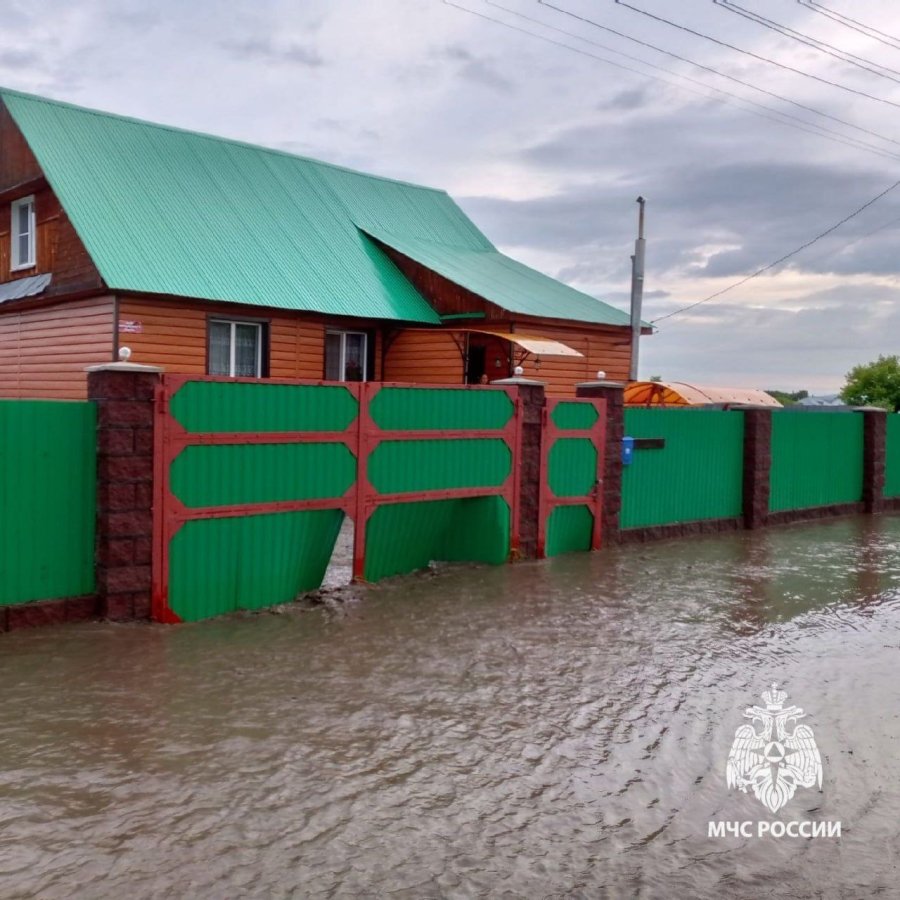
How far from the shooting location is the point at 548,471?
10.8 m

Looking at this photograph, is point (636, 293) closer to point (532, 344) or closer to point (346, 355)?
point (532, 344)

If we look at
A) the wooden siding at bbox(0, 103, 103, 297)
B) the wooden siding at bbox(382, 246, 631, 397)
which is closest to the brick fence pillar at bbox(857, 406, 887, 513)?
the wooden siding at bbox(382, 246, 631, 397)

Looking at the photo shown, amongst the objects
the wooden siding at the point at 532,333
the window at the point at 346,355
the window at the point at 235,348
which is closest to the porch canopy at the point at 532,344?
the wooden siding at the point at 532,333

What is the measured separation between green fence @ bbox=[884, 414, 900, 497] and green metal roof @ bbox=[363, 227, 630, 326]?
18.5 ft

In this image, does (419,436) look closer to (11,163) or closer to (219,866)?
(219,866)

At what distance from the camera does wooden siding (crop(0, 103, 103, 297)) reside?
1469cm

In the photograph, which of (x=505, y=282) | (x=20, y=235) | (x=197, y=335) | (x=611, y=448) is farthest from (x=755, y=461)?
(x=20, y=235)

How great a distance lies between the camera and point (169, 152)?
17484 mm

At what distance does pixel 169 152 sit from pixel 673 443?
1093cm

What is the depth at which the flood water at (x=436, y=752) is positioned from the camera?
3770 mm

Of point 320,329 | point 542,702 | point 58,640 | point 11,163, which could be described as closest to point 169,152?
point 11,163

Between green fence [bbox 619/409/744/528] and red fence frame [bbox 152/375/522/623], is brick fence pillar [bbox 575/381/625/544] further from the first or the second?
red fence frame [bbox 152/375/522/623]

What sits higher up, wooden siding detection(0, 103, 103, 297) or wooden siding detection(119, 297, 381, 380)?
wooden siding detection(0, 103, 103, 297)

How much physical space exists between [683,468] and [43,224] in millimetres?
11345
